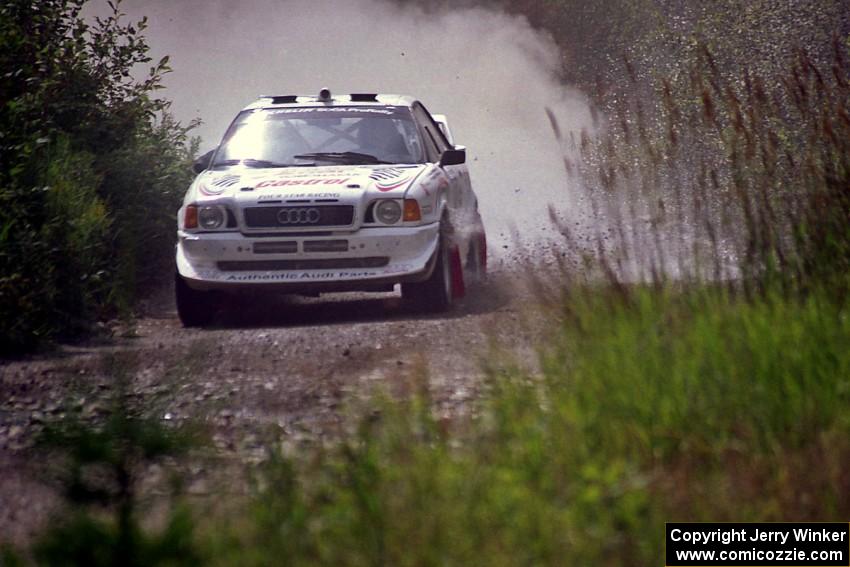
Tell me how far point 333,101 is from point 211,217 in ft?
6.20

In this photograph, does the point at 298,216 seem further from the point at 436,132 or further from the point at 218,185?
the point at 436,132

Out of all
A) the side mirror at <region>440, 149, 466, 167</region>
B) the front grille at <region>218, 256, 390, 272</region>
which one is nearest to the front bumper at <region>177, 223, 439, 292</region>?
the front grille at <region>218, 256, 390, 272</region>

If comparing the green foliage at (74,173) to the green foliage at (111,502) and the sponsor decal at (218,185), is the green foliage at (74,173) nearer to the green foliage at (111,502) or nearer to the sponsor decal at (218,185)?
the sponsor decal at (218,185)

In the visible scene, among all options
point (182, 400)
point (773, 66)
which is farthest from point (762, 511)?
point (773, 66)

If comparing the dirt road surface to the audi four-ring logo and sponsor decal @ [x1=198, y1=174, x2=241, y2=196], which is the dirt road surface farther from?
sponsor decal @ [x1=198, y1=174, x2=241, y2=196]

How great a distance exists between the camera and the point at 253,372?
791cm

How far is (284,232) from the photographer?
401 inches

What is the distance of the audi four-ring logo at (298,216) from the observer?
33.4 ft

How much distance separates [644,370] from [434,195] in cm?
528

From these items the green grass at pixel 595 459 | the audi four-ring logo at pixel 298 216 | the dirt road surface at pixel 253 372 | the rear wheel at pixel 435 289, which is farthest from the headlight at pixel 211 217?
the green grass at pixel 595 459

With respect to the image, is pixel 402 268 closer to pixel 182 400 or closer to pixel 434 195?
pixel 434 195

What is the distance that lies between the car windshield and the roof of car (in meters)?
0.09

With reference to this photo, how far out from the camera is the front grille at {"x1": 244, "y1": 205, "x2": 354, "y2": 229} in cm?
1016

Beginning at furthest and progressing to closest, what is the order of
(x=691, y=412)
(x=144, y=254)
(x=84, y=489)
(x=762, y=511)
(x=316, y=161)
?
(x=144, y=254)
(x=316, y=161)
(x=691, y=412)
(x=762, y=511)
(x=84, y=489)
